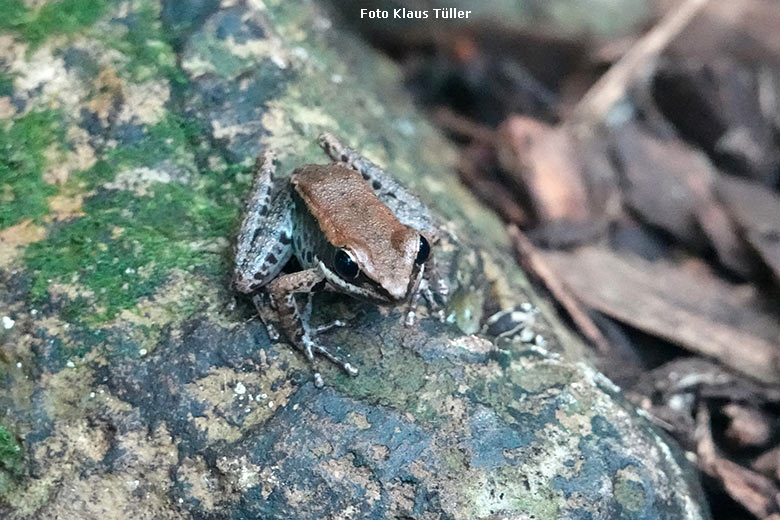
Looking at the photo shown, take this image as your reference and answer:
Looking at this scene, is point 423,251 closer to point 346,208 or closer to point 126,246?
point 346,208

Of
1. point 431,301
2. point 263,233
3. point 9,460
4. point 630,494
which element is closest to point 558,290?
point 431,301

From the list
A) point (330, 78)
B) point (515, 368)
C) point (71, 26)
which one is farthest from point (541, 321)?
point (71, 26)

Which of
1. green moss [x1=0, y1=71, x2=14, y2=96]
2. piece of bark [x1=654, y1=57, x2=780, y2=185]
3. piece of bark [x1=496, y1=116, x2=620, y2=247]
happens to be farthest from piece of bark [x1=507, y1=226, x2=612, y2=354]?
green moss [x1=0, y1=71, x2=14, y2=96]

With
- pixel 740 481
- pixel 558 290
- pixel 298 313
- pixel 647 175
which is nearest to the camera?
pixel 298 313

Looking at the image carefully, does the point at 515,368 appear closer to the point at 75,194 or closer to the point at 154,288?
the point at 154,288

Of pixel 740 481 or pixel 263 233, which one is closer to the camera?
pixel 263 233

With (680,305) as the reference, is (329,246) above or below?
above

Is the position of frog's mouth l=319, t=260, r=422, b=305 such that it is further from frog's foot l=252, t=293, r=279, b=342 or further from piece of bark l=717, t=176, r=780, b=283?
piece of bark l=717, t=176, r=780, b=283

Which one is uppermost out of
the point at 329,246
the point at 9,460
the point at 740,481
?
the point at 329,246
